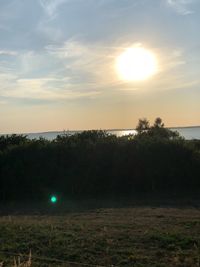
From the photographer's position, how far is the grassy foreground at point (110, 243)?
9.88 meters

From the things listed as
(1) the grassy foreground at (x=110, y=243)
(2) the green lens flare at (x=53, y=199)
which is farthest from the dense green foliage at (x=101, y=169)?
(1) the grassy foreground at (x=110, y=243)

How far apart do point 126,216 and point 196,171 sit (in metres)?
9.94

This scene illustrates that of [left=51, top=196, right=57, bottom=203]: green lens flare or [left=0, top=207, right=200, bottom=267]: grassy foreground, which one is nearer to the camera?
[left=0, top=207, right=200, bottom=267]: grassy foreground

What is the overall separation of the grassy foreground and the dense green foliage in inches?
435

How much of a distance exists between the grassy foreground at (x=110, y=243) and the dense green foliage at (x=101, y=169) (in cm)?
1105

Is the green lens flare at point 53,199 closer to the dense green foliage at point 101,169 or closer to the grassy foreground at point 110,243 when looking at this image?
the dense green foliage at point 101,169

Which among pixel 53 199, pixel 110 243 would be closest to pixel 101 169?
pixel 53 199

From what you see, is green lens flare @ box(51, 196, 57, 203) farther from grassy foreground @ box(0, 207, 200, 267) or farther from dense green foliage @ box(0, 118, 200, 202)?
grassy foreground @ box(0, 207, 200, 267)

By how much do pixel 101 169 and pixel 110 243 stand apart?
16128 mm

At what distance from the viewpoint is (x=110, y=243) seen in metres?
11.4

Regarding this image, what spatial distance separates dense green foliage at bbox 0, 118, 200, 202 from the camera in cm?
2675

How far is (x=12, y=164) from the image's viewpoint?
28328mm

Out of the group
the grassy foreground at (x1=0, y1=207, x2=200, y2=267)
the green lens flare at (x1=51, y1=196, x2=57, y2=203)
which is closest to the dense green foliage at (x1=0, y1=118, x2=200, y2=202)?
the green lens flare at (x1=51, y1=196, x2=57, y2=203)

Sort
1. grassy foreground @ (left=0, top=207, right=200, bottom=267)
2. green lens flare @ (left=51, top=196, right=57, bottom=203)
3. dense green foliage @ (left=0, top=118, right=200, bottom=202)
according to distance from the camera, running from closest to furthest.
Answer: grassy foreground @ (left=0, top=207, right=200, bottom=267) < green lens flare @ (left=51, top=196, right=57, bottom=203) < dense green foliage @ (left=0, top=118, right=200, bottom=202)
